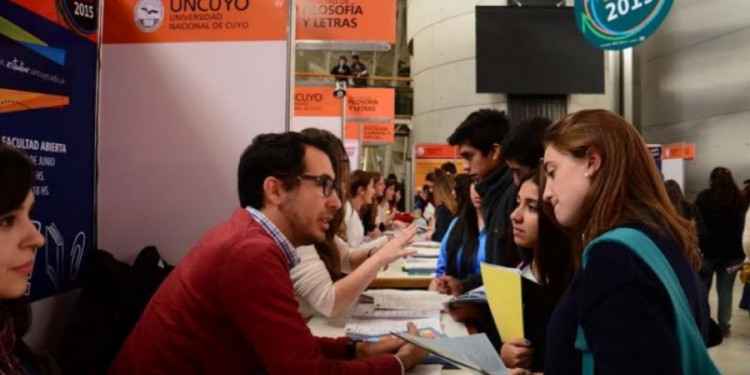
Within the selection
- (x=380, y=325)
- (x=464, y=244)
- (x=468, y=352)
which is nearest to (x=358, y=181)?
(x=464, y=244)

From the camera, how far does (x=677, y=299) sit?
102 cm

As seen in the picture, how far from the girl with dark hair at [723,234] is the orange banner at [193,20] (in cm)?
469

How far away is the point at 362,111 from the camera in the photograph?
34.5 feet

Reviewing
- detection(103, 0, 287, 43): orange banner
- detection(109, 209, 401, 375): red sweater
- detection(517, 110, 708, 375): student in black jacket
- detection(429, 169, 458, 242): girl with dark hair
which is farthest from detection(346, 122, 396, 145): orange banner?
detection(517, 110, 708, 375): student in black jacket

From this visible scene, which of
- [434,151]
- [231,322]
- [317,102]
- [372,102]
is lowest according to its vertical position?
[231,322]

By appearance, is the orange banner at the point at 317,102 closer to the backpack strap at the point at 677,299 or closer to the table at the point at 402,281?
the table at the point at 402,281

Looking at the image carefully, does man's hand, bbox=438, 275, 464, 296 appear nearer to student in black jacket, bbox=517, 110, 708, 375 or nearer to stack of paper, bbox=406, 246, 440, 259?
student in black jacket, bbox=517, 110, 708, 375

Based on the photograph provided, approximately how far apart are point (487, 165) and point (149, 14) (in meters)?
1.63

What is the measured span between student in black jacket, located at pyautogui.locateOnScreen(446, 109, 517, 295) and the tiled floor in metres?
2.51

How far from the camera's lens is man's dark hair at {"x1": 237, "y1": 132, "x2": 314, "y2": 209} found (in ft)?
5.66

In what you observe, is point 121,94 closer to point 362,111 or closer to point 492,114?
point 492,114

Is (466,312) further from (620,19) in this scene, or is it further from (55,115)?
(620,19)

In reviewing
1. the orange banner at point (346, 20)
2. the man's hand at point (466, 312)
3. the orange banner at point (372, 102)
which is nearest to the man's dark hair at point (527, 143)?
the man's hand at point (466, 312)

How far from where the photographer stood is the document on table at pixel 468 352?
1468mm
